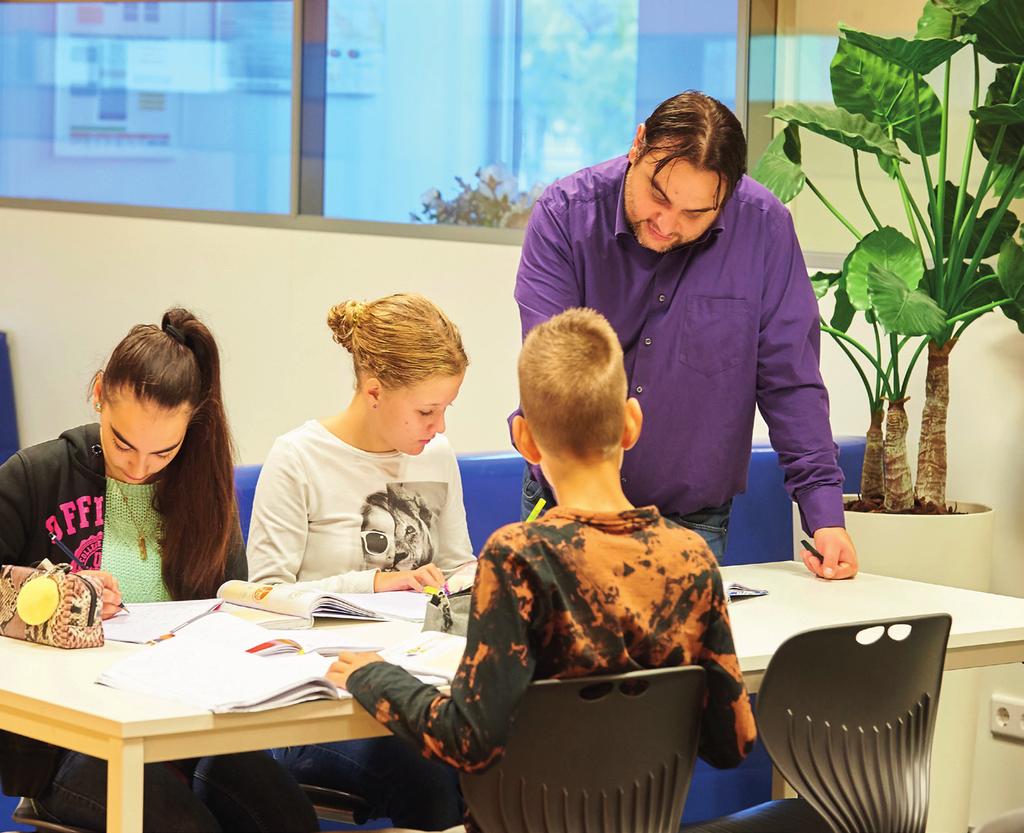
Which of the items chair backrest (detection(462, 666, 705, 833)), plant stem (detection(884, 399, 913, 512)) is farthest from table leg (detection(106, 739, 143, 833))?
plant stem (detection(884, 399, 913, 512))

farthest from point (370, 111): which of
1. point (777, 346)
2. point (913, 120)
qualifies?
point (777, 346)

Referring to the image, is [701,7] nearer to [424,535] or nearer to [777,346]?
[777,346]

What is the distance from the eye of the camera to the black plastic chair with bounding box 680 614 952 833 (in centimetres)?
168

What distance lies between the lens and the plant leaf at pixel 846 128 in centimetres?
298

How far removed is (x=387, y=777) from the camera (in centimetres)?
206

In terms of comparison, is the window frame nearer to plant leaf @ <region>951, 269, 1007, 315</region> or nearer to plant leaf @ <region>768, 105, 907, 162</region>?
plant leaf @ <region>768, 105, 907, 162</region>

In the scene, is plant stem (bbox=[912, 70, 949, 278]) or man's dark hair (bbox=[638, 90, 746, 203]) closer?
man's dark hair (bbox=[638, 90, 746, 203])

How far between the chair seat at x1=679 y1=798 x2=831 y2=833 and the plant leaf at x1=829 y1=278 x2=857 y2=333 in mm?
1604

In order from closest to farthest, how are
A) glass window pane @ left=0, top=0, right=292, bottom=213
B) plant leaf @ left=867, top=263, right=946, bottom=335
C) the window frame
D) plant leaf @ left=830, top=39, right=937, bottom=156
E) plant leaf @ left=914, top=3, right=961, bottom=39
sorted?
1. plant leaf @ left=867, top=263, right=946, bottom=335
2. plant leaf @ left=914, top=3, right=961, bottom=39
3. plant leaf @ left=830, top=39, right=937, bottom=156
4. the window frame
5. glass window pane @ left=0, top=0, right=292, bottom=213

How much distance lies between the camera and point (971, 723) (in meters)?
3.06

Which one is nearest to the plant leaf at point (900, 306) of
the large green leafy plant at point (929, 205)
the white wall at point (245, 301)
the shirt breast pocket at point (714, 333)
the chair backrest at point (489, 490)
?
the large green leafy plant at point (929, 205)

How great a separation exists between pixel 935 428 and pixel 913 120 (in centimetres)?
69

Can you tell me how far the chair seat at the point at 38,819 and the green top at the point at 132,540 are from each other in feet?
1.41

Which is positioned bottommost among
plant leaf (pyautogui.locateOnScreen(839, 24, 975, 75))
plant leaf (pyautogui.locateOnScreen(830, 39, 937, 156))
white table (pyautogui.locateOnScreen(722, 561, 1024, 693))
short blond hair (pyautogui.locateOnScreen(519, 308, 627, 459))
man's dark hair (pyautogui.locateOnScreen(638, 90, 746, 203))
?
white table (pyautogui.locateOnScreen(722, 561, 1024, 693))
